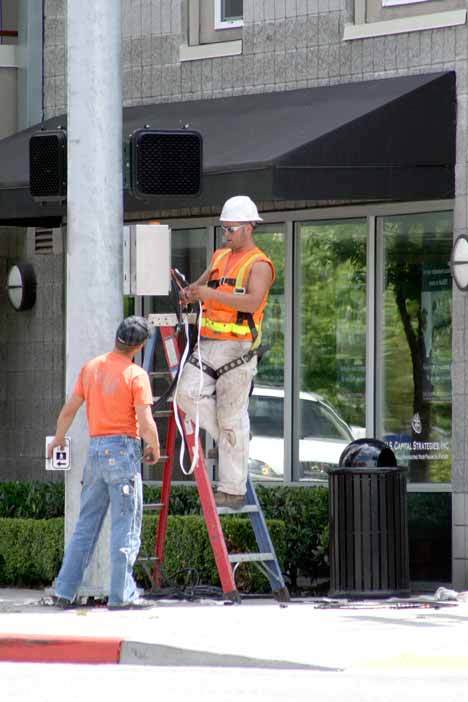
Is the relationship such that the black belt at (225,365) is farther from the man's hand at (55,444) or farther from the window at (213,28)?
the window at (213,28)

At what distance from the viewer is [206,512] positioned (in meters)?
12.9

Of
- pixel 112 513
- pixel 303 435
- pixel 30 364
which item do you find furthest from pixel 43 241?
pixel 112 513

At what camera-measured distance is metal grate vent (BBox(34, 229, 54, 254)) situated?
1748 cm

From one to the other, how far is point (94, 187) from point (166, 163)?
56 cm

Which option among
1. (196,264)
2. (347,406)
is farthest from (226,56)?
(347,406)

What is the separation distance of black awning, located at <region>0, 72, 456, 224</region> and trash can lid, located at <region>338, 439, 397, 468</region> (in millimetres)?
1837

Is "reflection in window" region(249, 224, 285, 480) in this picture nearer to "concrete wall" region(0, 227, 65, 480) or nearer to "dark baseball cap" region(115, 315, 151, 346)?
"concrete wall" region(0, 227, 65, 480)

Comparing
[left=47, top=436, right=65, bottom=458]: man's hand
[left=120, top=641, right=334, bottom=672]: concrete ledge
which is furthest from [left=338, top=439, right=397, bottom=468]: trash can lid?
[left=120, top=641, right=334, bottom=672]: concrete ledge

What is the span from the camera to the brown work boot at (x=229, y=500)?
12.9m

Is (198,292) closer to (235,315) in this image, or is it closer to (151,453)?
(235,315)

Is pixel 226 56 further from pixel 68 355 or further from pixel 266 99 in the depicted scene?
pixel 68 355

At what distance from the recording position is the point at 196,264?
1683 centimetres

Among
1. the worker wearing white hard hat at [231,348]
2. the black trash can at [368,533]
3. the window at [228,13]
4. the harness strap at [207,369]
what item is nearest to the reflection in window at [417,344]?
the black trash can at [368,533]

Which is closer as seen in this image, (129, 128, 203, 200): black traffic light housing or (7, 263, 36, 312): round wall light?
(129, 128, 203, 200): black traffic light housing
